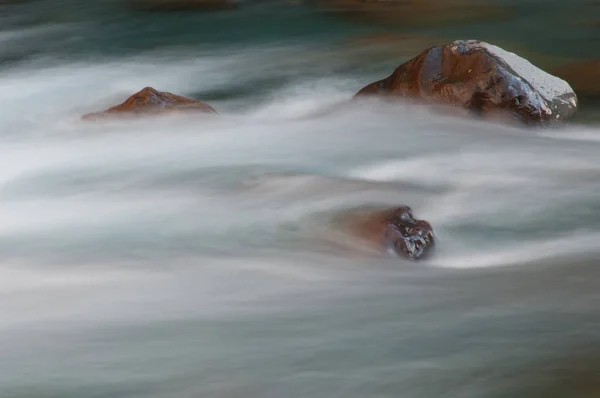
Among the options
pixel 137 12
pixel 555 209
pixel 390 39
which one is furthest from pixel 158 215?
pixel 137 12

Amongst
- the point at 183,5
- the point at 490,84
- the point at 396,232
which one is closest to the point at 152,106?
the point at 490,84

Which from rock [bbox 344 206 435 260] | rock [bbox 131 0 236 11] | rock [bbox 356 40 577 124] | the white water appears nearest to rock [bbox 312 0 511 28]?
rock [bbox 131 0 236 11]

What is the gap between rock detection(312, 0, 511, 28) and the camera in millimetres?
9648

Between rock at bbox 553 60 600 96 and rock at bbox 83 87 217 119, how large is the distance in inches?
101

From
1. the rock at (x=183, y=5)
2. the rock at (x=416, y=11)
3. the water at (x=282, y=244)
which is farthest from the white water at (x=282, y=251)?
the rock at (x=183, y=5)

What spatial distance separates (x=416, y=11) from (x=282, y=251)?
6.29 m

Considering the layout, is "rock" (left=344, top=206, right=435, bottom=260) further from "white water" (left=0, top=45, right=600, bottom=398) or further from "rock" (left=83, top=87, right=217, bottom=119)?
"rock" (left=83, top=87, right=217, bottom=119)

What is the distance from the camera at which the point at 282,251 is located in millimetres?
4227

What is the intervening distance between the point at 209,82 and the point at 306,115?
141 cm

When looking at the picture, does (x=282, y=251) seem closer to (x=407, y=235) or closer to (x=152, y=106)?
(x=407, y=235)

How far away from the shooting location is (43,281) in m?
3.88

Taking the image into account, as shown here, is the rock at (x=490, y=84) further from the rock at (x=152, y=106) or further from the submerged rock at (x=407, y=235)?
the submerged rock at (x=407, y=235)

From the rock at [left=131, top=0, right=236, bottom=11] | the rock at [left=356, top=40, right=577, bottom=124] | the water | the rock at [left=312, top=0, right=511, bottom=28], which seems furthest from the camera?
the rock at [left=131, top=0, right=236, bottom=11]

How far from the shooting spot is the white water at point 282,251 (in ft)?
9.83
